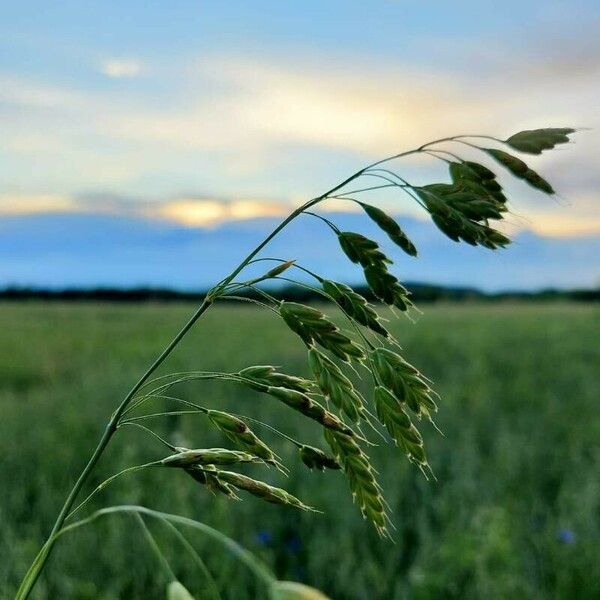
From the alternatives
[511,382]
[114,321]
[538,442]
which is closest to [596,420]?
[538,442]

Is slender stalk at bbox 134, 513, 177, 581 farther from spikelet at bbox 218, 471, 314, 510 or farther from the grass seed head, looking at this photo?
the grass seed head


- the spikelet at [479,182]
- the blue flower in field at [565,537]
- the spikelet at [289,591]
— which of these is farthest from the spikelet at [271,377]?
the blue flower in field at [565,537]

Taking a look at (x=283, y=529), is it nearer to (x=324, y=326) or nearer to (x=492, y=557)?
(x=492, y=557)

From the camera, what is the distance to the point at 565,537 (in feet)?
12.7

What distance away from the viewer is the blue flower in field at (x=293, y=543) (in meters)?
4.02

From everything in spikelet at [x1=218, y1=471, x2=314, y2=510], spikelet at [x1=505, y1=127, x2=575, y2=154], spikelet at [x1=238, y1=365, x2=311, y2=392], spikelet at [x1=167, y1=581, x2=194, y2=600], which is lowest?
spikelet at [x1=167, y1=581, x2=194, y2=600]

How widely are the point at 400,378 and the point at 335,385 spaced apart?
0.22ft

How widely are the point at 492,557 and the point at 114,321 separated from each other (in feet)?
58.1

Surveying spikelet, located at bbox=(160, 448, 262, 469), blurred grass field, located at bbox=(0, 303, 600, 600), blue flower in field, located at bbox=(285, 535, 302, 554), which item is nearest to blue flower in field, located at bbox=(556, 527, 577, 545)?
blurred grass field, located at bbox=(0, 303, 600, 600)

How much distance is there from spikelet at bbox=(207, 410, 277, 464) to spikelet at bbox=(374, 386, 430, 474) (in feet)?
0.39

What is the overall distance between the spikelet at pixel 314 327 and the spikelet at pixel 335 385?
24mm

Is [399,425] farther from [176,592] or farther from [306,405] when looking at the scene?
[176,592]

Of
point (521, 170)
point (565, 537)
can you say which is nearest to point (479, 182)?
point (521, 170)

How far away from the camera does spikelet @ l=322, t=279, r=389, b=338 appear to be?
89 cm
